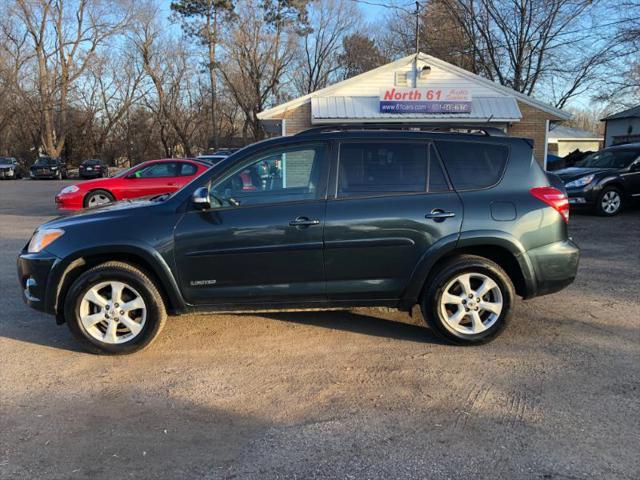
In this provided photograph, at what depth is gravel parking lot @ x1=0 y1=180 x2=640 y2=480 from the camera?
2.76 meters

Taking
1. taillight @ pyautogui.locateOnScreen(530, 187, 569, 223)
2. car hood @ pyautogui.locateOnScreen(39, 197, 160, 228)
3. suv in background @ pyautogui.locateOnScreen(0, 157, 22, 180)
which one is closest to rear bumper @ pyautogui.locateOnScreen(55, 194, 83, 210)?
car hood @ pyautogui.locateOnScreen(39, 197, 160, 228)

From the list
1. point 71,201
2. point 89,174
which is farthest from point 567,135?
point 71,201

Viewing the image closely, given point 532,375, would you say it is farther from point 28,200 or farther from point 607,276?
point 28,200

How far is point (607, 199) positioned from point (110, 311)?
1145 cm

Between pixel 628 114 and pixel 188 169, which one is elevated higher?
pixel 628 114

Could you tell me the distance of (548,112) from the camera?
1805 cm

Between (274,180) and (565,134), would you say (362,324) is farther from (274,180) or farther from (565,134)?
(565,134)

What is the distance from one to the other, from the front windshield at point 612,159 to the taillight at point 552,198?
919 centimetres

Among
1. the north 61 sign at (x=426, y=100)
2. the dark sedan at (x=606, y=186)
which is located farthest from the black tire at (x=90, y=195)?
the dark sedan at (x=606, y=186)

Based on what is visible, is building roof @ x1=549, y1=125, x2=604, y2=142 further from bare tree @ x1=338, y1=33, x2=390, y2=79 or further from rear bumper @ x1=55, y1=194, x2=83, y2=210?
rear bumper @ x1=55, y1=194, x2=83, y2=210

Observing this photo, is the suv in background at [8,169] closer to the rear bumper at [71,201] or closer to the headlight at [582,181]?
the rear bumper at [71,201]

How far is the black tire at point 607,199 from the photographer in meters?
11.7

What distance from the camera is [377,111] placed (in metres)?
17.8

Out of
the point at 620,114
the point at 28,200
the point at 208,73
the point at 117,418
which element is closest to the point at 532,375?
the point at 117,418
